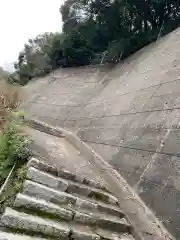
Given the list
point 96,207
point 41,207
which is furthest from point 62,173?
point 41,207

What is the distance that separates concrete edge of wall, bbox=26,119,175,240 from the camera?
5499 mm

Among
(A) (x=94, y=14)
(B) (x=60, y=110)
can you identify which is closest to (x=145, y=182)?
(B) (x=60, y=110)

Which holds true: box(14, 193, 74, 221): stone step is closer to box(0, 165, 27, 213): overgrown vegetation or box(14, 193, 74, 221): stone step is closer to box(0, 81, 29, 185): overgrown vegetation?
box(0, 165, 27, 213): overgrown vegetation

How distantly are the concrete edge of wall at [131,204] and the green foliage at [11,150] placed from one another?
1747 mm

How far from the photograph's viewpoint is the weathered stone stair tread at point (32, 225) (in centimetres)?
495

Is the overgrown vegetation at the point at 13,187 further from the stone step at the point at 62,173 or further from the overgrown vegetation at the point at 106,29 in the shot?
the overgrown vegetation at the point at 106,29

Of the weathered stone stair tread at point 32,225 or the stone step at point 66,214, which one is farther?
the stone step at point 66,214

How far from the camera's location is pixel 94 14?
17312 mm

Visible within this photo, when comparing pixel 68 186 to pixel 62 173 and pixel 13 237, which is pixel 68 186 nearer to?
pixel 62 173

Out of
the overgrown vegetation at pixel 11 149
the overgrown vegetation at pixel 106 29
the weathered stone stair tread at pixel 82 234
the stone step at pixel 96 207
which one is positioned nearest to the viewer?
the weathered stone stair tread at pixel 82 234

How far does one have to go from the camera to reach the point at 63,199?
225 inches

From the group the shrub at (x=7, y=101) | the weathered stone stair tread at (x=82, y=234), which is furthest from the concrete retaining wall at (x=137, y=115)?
the shrub at (x=7, y=101)

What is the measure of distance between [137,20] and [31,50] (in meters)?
9.00

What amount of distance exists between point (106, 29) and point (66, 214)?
512 inches
